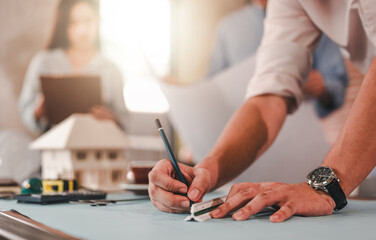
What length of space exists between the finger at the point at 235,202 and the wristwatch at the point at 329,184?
4.4 inches

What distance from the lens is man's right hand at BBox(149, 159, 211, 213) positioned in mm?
743

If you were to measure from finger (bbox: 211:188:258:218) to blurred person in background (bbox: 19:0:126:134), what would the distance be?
179 centimetres

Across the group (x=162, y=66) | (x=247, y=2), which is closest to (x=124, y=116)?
(x=162, y=66)

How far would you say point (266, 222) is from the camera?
65cm

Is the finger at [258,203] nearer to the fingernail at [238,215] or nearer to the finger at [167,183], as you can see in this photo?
the fingernail at [238,215]

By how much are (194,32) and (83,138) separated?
140 centimetres

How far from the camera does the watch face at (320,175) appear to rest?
2.55 feet

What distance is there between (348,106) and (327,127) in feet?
0.54

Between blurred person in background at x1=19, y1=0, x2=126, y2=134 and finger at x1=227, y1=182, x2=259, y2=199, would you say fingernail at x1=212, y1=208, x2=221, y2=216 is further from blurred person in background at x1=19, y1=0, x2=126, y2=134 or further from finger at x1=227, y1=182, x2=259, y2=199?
blurred person in background at x1=19, y1=0, x2=126, y2=134

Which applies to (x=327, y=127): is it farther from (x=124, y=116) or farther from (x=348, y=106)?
(x=124, y=116)

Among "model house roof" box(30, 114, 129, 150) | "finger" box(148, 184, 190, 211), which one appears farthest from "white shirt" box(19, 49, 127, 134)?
"finger" box(148, 184, 190, 211)

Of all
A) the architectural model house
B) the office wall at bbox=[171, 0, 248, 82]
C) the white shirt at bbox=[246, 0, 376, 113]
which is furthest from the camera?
the office wall at bbox=[171, 0, 248, 82]

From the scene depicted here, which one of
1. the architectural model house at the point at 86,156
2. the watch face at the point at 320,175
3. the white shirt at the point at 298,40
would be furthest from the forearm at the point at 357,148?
the architectural model house at the point at 86,156

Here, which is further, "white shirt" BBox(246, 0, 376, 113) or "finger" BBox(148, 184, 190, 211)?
"white shirt" BBox(246, 0, 376, 113)
